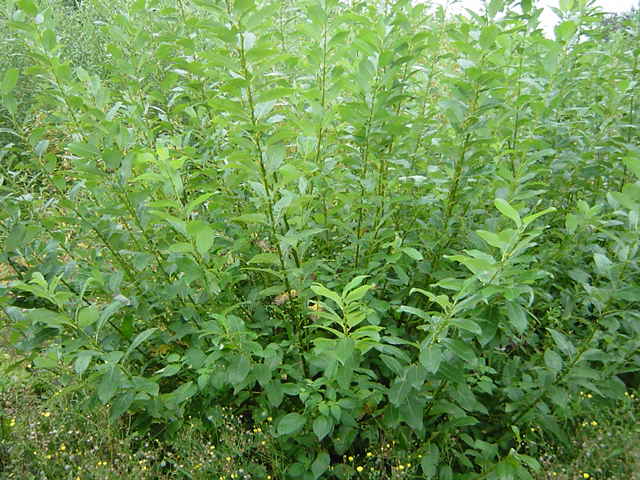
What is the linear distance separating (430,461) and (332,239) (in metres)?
1.07

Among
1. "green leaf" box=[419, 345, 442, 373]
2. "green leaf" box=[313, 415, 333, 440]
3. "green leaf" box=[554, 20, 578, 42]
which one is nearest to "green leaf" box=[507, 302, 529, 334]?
"green leaf" box=[419, 345, 442, 373]

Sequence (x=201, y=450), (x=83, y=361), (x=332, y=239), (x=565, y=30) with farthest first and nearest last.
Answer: (x=332, y=239) → (x=201, y=450) → (x=565, y=30) → (x=83, y=361)

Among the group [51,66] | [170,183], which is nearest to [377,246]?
[170,183]

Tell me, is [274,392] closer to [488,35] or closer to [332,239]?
[332,239]

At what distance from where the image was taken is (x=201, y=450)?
242 centimetres

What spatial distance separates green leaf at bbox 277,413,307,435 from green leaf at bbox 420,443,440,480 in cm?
51

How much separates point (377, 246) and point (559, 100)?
3.41ft

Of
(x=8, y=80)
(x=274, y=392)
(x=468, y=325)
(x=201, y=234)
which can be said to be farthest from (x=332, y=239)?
(x=8, y=80)

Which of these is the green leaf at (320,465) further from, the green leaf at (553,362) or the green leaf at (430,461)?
the green leaf at (553,362)

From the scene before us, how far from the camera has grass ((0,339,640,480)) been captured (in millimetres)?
2334

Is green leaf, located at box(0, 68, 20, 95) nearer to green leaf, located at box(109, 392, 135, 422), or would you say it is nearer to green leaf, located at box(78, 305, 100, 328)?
green leaf, located at box(78, 305, 100, 328)

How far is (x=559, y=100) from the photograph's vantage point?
2.46 metres

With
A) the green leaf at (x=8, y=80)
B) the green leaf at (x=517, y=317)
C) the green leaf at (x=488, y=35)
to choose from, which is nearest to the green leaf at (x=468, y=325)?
the green leaf at (x=517, y=317)

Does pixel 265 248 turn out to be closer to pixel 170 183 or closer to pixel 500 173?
pixel 170 183
